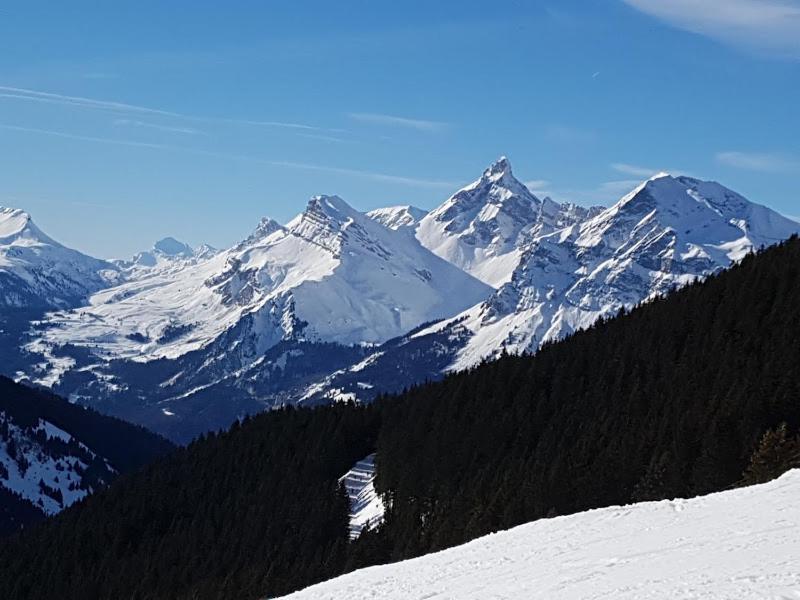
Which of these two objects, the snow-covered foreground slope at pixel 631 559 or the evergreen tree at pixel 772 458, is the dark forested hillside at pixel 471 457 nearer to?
the evergreen tree at pixel 772 458

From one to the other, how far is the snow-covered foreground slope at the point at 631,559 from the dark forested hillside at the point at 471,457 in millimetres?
15199

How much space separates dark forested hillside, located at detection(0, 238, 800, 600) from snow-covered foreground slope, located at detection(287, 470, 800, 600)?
15.2m

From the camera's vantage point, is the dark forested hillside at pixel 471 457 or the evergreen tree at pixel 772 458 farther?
the dark forested hillside at pixel 471 457

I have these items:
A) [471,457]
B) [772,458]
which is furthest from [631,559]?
[471,457]

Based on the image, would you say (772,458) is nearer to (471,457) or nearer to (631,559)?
(631,559)

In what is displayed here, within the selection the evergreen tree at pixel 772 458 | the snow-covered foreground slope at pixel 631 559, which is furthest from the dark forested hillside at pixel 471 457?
the snow-covered foreground slope at pixel 631 559

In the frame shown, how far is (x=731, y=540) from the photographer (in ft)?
117

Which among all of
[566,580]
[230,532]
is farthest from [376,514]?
[566,580]

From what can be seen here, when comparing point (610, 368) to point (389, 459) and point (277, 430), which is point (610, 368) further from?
point (277, 430)

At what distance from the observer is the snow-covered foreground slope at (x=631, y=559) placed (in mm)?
30969

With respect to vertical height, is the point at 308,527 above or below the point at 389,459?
below

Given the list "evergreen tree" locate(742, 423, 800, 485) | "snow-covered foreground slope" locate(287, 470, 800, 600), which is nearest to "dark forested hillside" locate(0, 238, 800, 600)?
"evergreen tree" locate(742, 423, 800, 485)

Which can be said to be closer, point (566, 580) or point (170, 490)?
point (566, 580)

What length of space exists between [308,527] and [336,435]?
77.4 ft
